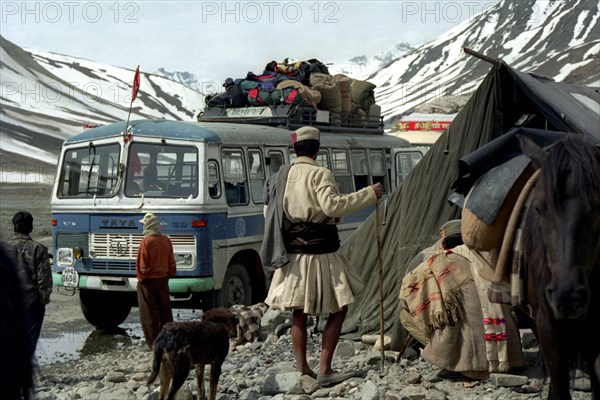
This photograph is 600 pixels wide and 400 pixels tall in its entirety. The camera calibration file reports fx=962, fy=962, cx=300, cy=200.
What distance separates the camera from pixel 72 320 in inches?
512

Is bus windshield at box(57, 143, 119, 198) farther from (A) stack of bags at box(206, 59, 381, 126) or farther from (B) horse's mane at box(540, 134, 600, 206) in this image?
(B) horse's mane at box(540, 134, 600, 206)

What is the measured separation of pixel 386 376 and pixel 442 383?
448 millimetres

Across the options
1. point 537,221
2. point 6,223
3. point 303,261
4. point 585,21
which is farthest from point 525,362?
point 585,21

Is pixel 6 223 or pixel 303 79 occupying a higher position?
pixel 303 79

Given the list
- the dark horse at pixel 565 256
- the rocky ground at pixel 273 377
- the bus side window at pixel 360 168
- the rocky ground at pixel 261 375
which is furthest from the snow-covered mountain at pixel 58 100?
the dark horse at pixel 565 256

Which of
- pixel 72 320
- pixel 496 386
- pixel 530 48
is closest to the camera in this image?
pixel 496 386

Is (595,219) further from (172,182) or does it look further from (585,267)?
(172,182)

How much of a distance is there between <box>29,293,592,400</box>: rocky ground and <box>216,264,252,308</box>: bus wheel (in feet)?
3.44

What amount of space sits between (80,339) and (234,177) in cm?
265

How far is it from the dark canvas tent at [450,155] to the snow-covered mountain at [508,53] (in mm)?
102169

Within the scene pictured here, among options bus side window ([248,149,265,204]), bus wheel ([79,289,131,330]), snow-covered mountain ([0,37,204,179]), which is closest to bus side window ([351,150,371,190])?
bus side window ([248,149,265,204])

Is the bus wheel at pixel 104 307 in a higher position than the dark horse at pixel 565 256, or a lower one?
lower

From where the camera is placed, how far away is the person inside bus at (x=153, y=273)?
9.18 m

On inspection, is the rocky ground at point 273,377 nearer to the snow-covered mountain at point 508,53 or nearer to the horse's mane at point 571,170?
the horse's mane at point 571,170
